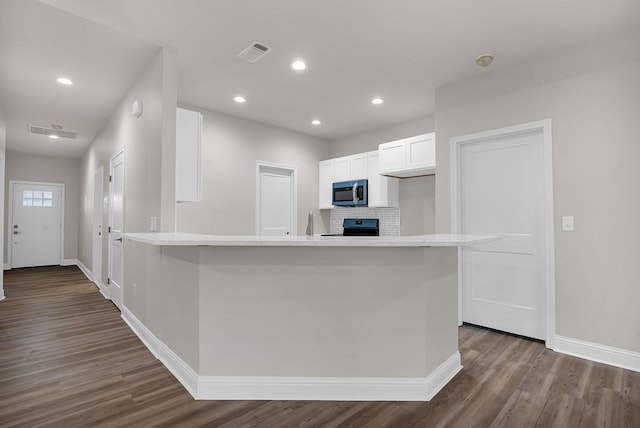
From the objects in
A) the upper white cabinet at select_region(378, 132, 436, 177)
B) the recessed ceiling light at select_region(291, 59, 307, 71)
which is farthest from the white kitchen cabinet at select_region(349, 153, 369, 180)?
the recessed ceiling light at select_region(291, 59, 307, 71)

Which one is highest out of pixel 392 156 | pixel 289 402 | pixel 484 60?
pixel 484 60

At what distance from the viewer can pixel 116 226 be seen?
404cm

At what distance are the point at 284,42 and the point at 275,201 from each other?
9.03 ft

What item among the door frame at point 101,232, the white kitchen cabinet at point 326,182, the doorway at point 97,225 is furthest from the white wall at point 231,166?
the doorway at point 97,225

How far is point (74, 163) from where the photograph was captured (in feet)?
25.7

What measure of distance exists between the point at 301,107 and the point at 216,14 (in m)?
1.95

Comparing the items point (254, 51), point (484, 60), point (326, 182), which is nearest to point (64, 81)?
point (254, 51)

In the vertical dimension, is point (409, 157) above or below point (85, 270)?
above

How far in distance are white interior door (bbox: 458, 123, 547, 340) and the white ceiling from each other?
0.82 metres

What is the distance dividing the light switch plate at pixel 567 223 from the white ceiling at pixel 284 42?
4.65ft

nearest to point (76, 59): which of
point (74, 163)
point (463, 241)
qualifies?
point (463, 241)

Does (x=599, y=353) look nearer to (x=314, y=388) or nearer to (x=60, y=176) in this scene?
(x=314, y=388)

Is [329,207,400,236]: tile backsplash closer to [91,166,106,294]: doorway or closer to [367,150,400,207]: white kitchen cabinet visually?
[367,150,400,207]: white kitchen cabinet

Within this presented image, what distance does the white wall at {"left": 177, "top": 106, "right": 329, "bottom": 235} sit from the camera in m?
4.24
